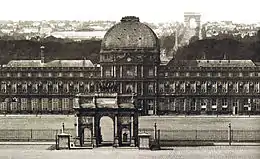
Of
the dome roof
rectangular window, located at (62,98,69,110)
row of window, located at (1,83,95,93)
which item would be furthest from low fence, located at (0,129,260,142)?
the dome roof

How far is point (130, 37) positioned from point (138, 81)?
3.95 meters

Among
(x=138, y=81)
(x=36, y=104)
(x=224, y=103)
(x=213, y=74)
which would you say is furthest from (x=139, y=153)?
(x=213, y=74)

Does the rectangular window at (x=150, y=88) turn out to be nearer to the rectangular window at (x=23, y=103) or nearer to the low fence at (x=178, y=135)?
the rectangular window at (x=23, y=103)

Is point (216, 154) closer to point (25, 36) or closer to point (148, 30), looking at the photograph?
point (148, 30)

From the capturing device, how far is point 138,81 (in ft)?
256

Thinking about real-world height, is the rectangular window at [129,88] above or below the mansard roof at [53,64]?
below

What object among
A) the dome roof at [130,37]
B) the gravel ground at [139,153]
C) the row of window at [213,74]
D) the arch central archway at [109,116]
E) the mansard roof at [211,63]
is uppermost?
the dome roof at [130,37]

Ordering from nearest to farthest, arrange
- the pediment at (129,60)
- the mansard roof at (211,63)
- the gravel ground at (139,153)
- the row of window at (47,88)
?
1. the gravel ground at (139,153)
2. the pediment at (129,60)
3. the row of window at (47,88)
4. the mansard roof at (211,63)

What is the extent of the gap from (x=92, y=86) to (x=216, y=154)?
35.0m

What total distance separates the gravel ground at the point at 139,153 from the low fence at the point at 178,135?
3.57 metres

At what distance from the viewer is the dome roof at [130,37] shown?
78.5m

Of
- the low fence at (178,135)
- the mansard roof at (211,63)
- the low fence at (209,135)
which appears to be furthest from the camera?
the mansard roof at (211,63)

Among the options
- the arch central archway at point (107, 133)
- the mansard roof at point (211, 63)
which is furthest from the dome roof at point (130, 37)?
the arch central archway at point (107, 133)

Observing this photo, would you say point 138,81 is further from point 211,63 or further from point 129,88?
point 211,63
